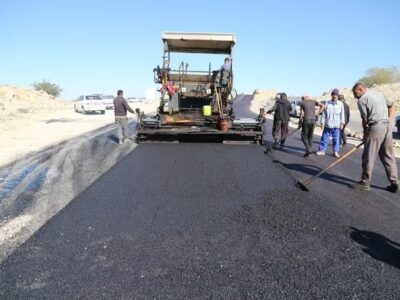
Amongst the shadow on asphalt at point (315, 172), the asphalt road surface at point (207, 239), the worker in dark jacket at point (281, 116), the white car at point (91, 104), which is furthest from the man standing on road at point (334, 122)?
the white car at point (91, 104)

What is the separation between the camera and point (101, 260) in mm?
3533

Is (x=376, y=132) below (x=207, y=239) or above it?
above

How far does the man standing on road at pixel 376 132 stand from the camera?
6016 millimetres

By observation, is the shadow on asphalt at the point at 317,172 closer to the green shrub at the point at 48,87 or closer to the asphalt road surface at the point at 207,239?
the asphalt road surface at the point at 207,239

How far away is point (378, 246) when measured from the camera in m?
3.85

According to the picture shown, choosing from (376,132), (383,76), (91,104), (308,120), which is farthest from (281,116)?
(383,76)

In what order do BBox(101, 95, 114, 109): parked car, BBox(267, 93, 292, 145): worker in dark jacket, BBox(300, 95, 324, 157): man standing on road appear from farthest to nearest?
BBox(101, 95, 114, 109): parked car
BBox(267, 93, 292, 145): worker in dark jacket
BBox(300, 95, 324, 157): man standing on road

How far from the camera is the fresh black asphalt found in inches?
120

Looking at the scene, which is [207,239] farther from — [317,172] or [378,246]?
[317,172]

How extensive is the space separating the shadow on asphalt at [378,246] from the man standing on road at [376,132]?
2.08 meters

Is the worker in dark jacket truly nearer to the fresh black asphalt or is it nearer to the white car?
the fresh black asphalt

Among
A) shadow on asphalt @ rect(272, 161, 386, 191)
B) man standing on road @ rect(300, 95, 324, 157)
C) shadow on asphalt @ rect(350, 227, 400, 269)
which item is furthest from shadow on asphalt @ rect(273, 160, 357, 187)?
shadow on asphalt @ rect(350, 227, 400, 269)

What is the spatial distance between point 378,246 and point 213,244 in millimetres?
1621

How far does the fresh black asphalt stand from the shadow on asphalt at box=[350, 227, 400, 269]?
1 centimetres
